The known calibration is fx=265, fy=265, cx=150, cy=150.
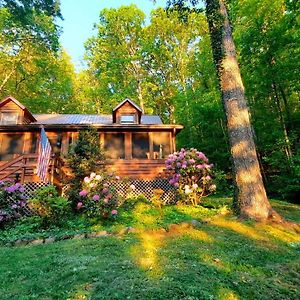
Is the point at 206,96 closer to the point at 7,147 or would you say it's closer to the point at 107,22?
the point at 7,147

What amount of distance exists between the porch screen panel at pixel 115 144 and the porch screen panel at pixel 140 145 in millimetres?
621

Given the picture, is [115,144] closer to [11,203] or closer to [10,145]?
[10,145]

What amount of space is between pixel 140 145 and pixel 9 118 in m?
7.69

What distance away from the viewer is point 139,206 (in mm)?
9547

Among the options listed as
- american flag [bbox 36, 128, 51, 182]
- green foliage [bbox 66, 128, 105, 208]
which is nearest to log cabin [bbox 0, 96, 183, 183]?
green foliage [bbox 66, 128, 105, 208]

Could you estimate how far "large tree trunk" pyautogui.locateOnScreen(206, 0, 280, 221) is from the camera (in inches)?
246

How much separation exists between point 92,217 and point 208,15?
6.80 metres

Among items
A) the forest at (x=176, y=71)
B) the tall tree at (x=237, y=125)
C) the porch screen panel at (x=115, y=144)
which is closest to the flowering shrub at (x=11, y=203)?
the porch screen panel at (x=115, y=144)

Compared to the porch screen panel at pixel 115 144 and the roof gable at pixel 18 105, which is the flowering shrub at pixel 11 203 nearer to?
the porch screen panel at pixel 115 144

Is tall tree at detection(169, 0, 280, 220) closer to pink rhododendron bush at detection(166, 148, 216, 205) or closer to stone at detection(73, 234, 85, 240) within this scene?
pink rhododendron bush at detection(166, 148, 216, 205)

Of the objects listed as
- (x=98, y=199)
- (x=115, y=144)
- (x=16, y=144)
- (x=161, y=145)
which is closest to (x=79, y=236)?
(x=98, y=199)

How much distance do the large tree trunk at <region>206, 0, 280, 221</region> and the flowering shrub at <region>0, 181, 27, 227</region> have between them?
6.51 meters

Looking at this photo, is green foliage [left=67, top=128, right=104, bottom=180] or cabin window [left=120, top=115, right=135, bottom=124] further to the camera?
cabin window [left=120, top=115, right=135, bottom=124]

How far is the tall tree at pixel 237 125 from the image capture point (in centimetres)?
626
